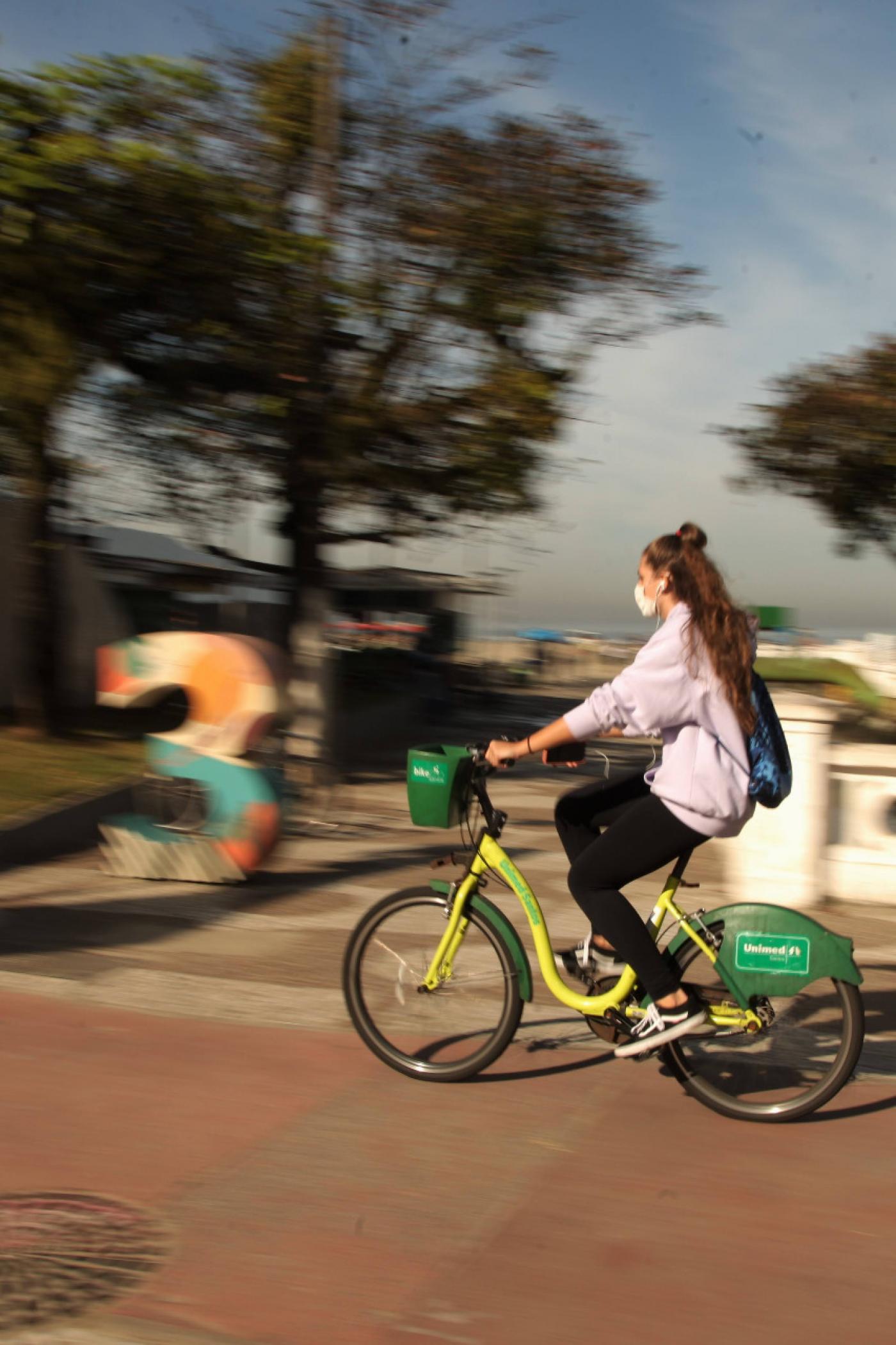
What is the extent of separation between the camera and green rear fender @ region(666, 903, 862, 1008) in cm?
396

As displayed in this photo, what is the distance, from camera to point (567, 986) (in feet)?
14.2

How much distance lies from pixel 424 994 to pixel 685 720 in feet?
4.67

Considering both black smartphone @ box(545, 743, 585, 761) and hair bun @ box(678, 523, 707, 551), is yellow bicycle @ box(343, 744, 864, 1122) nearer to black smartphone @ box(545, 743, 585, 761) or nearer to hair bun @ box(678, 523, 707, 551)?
black smartphone @ box(545, 743, 585, 761)

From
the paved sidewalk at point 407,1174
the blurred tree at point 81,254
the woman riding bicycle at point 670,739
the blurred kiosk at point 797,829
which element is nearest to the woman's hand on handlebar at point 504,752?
the woman riding bicycle at point 670,739

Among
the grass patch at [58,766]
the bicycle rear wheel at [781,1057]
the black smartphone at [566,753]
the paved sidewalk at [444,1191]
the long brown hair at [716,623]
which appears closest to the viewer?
the paved sidewalk at [444,1191]

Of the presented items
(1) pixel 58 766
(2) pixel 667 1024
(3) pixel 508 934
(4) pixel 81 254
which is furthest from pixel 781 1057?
(4) pixel 81 254

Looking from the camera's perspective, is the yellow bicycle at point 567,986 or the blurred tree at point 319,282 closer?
the yellow bicycle at point 567,986

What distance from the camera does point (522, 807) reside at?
12008 millimetres

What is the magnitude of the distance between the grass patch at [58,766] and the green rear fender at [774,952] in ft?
20.3

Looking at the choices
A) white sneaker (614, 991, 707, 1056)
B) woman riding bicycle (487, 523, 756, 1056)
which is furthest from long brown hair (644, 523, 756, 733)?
white sneaker (614, 991, 707, 1056)

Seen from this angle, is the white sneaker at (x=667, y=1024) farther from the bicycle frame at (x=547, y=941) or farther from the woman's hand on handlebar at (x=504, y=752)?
the woman's hand on handlebar at (x=504, y=752)

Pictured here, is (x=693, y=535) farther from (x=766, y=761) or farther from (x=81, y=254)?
(x=81, y=254)

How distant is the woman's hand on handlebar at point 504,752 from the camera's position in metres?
4.11

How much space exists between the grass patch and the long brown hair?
6.27 m
